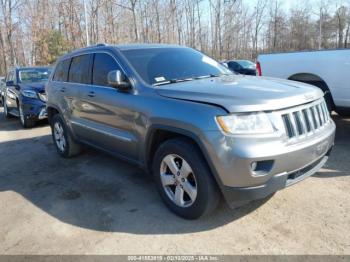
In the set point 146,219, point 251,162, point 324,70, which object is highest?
point 324,70

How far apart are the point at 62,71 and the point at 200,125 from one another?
3831 mm

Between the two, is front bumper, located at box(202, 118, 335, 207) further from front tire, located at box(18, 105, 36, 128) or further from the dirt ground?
front tire, located at box(18, 105, 36, 128)

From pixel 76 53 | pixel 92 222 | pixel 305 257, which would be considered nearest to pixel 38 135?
pixel 76 53

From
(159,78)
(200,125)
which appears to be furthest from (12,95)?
(200,125)

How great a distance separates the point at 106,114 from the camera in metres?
4.45

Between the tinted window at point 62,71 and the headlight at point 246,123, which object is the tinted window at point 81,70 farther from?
the headlight at point 246,123

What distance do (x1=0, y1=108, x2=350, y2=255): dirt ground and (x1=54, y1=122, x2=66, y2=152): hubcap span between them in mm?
985

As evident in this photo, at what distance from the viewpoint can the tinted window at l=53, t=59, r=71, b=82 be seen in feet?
19.2

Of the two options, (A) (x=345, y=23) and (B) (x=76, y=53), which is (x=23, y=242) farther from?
(A) (x=345, y=23)

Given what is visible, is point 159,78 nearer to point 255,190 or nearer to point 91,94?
point 91,94

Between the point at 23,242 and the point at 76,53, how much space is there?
3184mm

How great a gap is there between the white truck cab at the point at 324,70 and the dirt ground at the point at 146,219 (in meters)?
1.10

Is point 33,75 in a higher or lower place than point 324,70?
higher

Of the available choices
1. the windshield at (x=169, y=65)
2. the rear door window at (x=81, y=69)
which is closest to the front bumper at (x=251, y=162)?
the windshield at (x=169, y=65)
